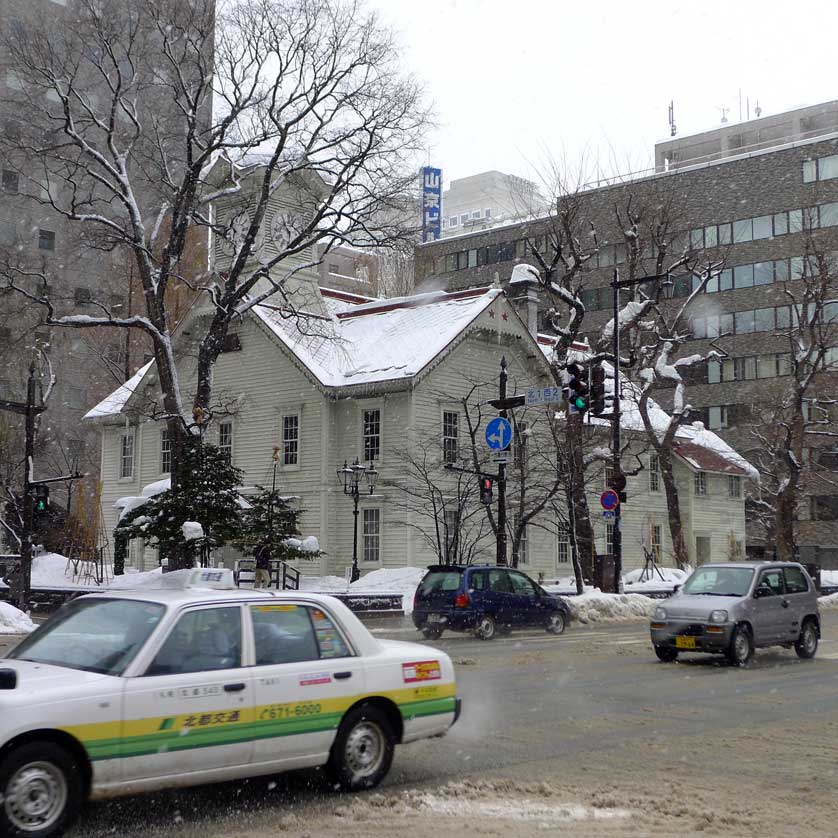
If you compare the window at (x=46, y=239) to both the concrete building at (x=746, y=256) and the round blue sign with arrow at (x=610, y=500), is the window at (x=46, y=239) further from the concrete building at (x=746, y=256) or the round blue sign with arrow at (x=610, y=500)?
the round blue sign with arrow at (x=610, y=500)

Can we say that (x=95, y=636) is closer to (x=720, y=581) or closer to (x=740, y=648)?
(x=740, y=648)

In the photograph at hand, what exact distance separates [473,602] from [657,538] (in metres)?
29.3

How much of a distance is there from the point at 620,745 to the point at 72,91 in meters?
27.3

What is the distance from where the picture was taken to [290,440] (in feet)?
134

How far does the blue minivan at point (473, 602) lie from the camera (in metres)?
22.9

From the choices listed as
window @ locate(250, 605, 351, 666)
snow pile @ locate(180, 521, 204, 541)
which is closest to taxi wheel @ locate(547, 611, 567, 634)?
snow pile @ locate(180, 521, 204, 541)

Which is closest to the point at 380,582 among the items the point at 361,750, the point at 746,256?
the point at 361,750

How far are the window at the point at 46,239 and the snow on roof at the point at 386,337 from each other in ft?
127

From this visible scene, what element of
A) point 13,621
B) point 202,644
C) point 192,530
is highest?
point 192,530

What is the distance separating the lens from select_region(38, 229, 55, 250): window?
75.2 meters

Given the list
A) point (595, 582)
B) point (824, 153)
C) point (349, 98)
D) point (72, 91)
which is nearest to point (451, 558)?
point (595, 582)

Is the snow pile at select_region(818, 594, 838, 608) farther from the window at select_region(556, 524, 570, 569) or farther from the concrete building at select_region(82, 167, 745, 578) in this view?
the window at select_region(556, 524, 570, 569)

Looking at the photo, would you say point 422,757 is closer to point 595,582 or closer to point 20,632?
point 20,632

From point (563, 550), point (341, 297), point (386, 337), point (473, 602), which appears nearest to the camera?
point (473, 602)
